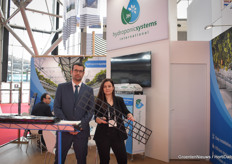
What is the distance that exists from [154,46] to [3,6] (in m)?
15.5

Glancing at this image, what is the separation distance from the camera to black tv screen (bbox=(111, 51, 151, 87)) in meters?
4.23

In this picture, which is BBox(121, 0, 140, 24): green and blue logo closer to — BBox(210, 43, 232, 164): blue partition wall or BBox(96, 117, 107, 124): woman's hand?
BBox(210, 43, 232, 164): blue partition wall

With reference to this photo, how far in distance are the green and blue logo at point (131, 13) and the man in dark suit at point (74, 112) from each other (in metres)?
2.89

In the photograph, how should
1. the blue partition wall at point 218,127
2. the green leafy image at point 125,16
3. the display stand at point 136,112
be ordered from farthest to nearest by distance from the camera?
the green leafy image at point 125,16 < the display stand at point 136,112 < the blue partition wall at point 218,127

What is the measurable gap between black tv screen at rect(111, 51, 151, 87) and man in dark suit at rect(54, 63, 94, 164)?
87.2 inches

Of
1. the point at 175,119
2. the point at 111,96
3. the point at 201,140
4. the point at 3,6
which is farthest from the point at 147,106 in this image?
the point at 3,6

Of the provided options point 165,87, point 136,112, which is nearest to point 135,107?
point 136,112

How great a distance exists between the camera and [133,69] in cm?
448

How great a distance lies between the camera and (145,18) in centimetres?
439

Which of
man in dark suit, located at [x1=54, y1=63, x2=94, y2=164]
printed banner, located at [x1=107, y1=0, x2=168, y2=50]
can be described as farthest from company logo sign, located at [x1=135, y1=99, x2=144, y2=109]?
man in dark suit, located at [x1=54, y1=63, x2=94, y2=164]

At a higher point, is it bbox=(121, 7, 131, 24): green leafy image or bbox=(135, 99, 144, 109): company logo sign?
bbox=(121, 7, 131, 24): green leafy image

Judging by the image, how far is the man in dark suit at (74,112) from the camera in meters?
2.16

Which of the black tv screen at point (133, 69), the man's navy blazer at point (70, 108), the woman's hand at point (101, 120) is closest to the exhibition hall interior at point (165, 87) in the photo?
the black tv screen at point (133, 69)

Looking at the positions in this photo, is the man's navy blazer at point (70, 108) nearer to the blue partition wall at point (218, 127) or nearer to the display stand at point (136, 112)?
the display stand at point (136, 112)
